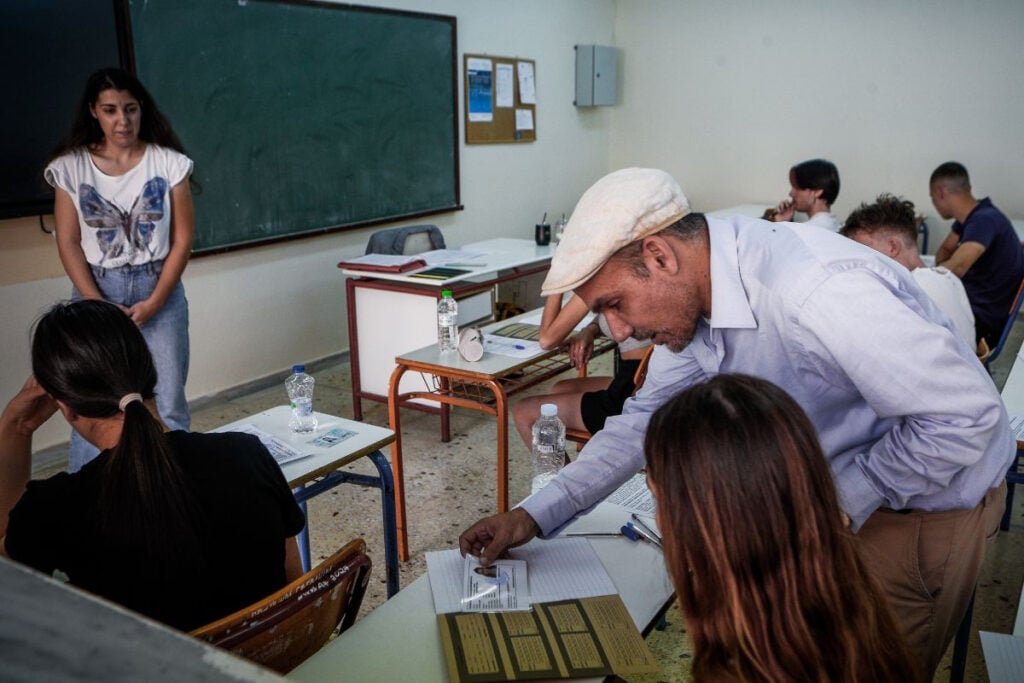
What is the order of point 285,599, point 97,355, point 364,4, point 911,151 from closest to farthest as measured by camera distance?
point 285,599, point 97,355, point 364,4, point 911,151

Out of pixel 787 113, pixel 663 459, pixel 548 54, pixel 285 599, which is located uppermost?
pixel 548 54

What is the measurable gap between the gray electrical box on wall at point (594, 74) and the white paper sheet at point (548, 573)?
608cm

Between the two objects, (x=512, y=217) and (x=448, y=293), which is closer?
(x=448, y=293)

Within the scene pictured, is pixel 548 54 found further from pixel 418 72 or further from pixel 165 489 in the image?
pixel 165 489

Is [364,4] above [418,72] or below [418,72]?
above

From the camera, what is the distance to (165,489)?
4.09 ft

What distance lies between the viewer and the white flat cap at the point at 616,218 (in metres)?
1.23

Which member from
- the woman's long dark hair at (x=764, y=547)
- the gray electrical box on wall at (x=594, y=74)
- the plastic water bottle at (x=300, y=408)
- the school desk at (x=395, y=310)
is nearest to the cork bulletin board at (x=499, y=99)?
the gray electrical box on wall at (x=594, y=74)

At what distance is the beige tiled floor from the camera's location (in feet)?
7.93

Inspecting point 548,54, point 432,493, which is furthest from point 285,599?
point 548,54

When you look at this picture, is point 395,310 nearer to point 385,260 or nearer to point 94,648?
point 385,260

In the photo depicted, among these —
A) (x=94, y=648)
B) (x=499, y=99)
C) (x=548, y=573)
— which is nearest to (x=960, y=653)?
(x=548, y=573)

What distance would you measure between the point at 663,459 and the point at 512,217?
18.7 ft

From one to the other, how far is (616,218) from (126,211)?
7.55 feet
